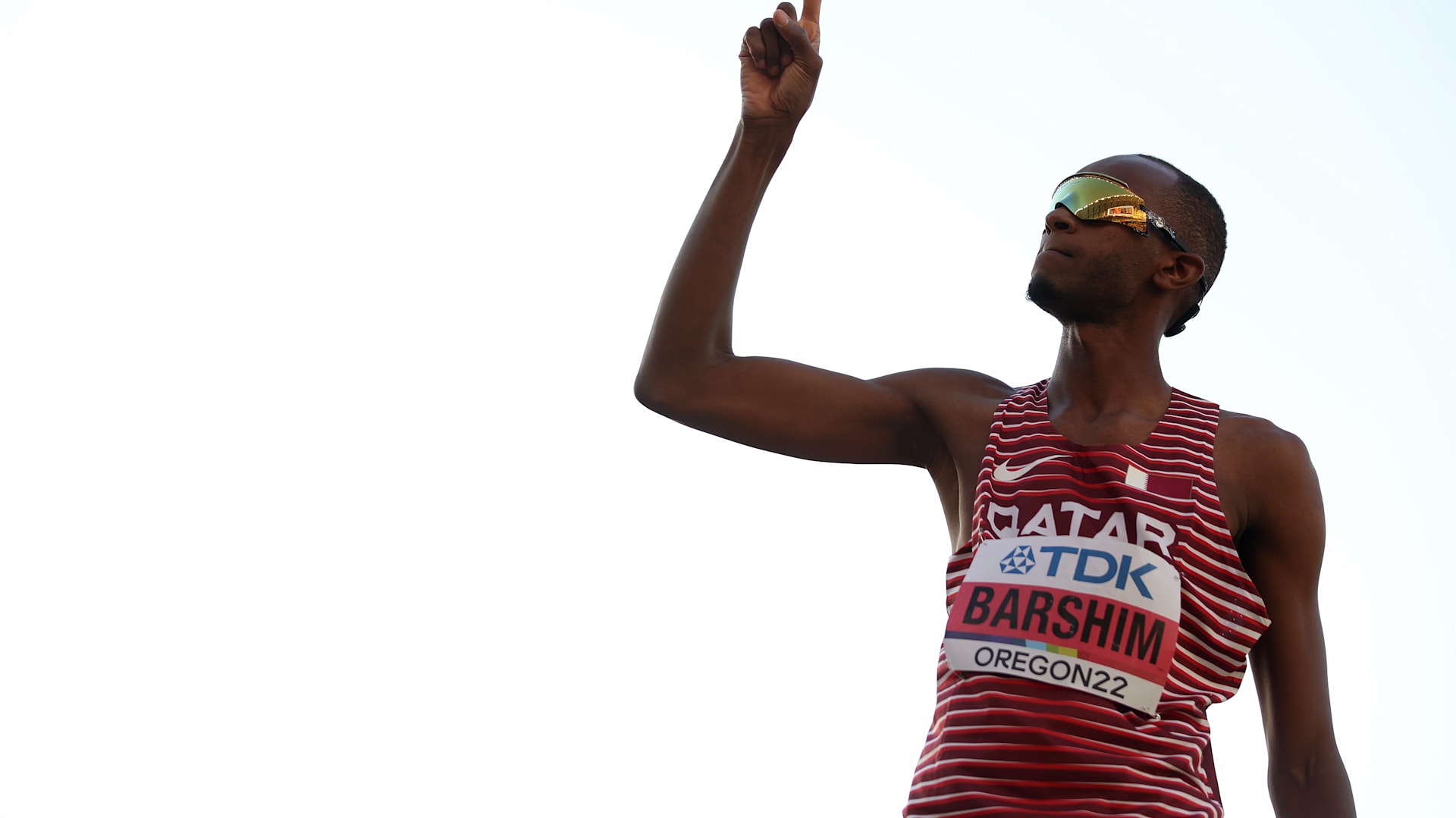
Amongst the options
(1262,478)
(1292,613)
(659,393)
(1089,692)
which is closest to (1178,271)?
(1262,478)

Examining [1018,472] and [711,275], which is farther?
[711,275]

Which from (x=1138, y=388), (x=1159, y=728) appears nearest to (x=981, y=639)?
(x=1159, y=728)

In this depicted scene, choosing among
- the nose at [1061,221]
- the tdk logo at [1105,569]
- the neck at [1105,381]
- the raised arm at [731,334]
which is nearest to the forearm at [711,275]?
the raised arm at [731,334]

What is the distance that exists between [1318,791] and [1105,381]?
A: 93cm

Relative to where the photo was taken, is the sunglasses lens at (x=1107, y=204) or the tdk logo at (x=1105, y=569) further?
the sunglasses lens at (x=1107, y=204)

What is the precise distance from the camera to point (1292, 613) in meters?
2.66

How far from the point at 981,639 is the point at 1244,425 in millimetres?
761

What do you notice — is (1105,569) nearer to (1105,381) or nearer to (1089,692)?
(1089,692)

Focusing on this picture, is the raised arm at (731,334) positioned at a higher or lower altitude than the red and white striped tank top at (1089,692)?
higher

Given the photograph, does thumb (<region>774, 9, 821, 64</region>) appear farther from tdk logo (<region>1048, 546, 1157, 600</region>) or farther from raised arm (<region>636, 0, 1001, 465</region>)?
tdk logo (<region>1048, 546, 1157, 600</region>)

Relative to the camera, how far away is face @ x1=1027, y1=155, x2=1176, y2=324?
2.91m

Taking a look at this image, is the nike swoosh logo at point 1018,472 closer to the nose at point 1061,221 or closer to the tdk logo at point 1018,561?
the tdk logo at point 1018,561

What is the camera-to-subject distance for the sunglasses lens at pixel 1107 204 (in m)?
2.96

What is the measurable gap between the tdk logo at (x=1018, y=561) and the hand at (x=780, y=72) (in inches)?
41.7
